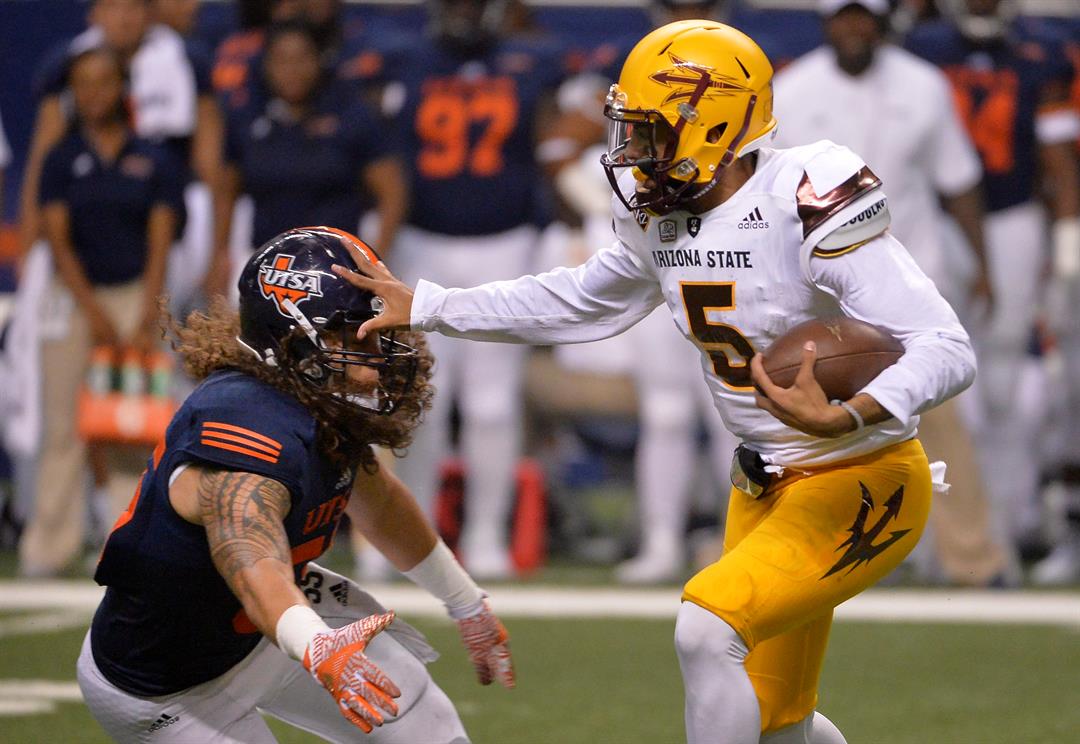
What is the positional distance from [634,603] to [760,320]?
3.23m

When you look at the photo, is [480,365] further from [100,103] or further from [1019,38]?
[1019,38]

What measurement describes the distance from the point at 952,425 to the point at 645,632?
A: 1.50 m

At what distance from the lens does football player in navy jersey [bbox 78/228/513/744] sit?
273 centimetres

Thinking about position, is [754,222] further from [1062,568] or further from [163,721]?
[1062,568]

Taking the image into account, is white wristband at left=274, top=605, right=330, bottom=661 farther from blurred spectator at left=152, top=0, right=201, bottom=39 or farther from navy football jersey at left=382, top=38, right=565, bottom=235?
blurred spectator at left=152, top=0, right=201, bottom=39

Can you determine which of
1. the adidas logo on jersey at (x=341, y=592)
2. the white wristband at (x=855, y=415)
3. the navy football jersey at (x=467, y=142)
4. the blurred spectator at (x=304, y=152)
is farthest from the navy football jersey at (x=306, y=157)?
the white wristband at (x=855, y=415)

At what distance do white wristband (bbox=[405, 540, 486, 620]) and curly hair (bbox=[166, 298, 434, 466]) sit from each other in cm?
25

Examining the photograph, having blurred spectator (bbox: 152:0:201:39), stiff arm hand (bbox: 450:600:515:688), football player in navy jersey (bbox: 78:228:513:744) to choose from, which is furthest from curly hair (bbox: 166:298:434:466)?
blurred spectator (bbox: 152:0:201:39)

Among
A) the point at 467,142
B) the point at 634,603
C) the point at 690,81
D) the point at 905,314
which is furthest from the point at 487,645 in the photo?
the point at 467,142

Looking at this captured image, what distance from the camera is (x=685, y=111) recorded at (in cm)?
308

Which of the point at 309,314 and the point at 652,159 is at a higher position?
the point at 652,159

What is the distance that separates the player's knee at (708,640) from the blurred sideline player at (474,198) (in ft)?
12.4

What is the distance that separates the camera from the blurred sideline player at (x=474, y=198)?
6621 millimetres

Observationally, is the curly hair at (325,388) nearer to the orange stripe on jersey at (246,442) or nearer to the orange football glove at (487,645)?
the orange stripe on jersey at (246,442)
